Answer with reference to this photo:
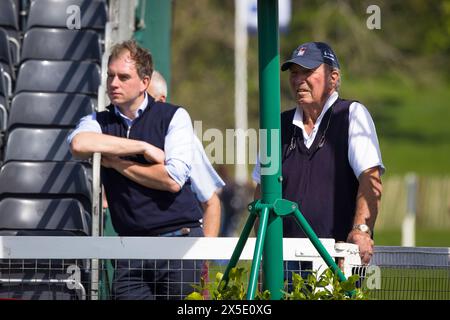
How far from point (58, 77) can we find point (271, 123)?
4.10 metres

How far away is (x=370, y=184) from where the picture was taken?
18.5 feet

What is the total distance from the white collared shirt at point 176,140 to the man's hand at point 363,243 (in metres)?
1.14

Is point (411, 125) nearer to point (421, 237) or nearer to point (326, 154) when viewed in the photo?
point (421, 237)

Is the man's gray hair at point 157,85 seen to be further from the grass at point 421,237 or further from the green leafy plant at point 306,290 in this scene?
the grass at point 421,237

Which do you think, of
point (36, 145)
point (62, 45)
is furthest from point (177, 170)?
point (62, 45)

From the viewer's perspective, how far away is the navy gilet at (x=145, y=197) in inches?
239

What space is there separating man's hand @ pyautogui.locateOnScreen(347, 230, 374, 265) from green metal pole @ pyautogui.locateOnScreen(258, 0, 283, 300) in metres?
0.61

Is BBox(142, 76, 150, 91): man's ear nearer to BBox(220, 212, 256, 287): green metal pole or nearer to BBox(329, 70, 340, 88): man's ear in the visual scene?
BBox(329, 70, 340, 88): man's ear

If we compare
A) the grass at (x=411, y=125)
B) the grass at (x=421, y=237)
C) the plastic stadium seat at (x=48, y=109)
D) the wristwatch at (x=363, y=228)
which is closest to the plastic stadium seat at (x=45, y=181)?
the plastic stadium seat at (x=48, y=109)

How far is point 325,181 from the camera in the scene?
580 centimetres

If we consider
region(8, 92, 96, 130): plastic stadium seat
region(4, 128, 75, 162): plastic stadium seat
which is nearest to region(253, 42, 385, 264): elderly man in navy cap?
region(4, 128, 75, 162): plastic stadium seat

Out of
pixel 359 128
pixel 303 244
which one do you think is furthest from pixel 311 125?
pixel 303 244

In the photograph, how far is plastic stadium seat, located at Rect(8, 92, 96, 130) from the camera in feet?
26.7

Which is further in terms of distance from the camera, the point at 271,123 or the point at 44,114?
the point at 44,114
